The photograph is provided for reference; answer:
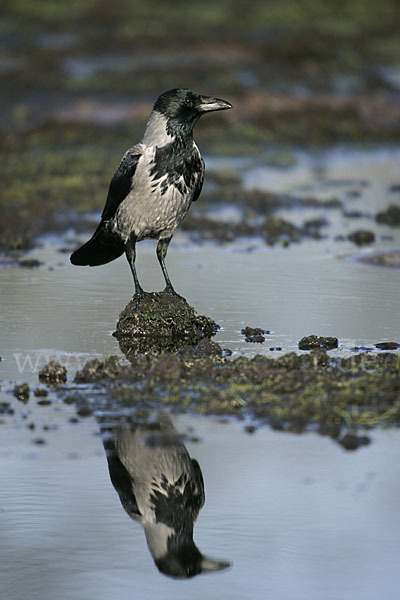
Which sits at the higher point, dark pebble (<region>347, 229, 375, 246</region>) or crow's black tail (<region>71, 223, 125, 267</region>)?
dark pebble (<region>347, 229, 375, 246</region>)

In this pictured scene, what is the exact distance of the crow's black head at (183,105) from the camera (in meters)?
9.23

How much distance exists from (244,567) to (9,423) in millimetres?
2310

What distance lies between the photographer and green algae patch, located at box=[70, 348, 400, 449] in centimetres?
681

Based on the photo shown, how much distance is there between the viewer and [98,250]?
10.2 meters

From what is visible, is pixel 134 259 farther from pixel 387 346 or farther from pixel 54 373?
pixel 387 346

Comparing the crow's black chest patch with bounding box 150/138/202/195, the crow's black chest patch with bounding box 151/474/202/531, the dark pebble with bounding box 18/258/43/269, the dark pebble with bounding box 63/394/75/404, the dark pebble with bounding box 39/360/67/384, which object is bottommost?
the crow's black chest patch with bounding box 151/474/202/531

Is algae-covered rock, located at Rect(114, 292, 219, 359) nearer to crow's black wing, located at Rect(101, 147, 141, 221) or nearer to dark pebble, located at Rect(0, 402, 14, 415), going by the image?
crow's black wing, located at Rect(101, 147, 141, 221)

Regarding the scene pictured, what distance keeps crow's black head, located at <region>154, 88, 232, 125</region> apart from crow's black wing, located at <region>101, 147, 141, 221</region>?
0.41 metres

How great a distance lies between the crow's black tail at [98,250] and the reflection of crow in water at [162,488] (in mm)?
3396

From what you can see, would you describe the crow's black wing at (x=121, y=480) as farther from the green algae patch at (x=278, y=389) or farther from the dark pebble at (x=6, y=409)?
the dark pebble at (x=6, y=409)

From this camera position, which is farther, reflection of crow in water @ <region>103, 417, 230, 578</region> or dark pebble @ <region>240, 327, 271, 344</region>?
dark pebble @ <region>240, 327, 271, 344</region>

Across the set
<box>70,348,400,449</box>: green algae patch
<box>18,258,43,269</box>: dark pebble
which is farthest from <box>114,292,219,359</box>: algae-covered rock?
<box>18,258,43,269</box>: dark pebble

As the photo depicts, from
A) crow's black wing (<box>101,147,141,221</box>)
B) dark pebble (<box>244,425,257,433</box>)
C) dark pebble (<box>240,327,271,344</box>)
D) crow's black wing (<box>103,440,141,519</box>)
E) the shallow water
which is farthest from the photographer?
crow's black wing (<box>101,147,141,221</box>)


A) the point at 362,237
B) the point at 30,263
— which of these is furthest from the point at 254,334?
the point at 362,237
